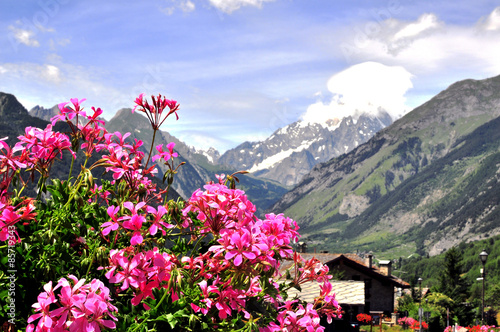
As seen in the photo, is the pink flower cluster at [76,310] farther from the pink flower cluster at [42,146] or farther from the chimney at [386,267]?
the chimney at [386,267]

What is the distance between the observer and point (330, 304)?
4.18 metres

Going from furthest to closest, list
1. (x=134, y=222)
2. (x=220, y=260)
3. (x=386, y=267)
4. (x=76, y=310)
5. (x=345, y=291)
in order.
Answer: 1. (x=386, y=267)
2. (x=345, y=291)
3. (x=220, y=260)
4. (x=134, y=222)
5. (x=76, y=310)

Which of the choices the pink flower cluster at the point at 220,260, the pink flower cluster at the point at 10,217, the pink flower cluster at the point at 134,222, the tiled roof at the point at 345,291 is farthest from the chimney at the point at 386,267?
the pink flower cluster at the point at 10,217

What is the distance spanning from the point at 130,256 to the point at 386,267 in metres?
79.0

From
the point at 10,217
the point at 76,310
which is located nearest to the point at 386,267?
the point at 10,217

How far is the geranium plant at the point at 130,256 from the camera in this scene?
2.84 meters

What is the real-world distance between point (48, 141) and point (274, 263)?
186 centimetres

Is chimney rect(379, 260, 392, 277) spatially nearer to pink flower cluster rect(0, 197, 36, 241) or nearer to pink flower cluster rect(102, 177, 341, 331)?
pink flower cluster rect(102, 177, 341, 331)

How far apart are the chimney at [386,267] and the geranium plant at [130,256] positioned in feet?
250

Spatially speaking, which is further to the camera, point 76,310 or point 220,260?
point 220,260

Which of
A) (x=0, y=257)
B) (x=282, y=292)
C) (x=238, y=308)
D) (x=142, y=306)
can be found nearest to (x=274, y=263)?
(x=238, y=308)

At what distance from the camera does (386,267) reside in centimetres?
7719

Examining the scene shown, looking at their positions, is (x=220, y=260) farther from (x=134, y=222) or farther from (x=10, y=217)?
(x=10, y=217)

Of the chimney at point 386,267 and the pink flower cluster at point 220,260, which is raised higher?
the pink flower cluster at point 220,260
